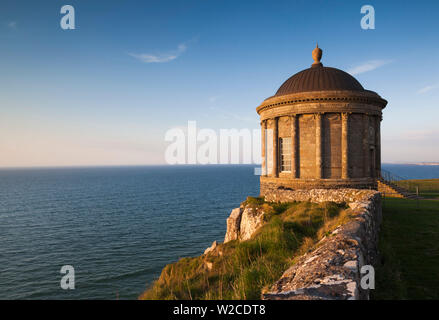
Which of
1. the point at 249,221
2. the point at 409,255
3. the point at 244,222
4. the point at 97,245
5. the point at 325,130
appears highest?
the point at 325,130

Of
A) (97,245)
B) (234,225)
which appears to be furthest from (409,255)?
(97,245)

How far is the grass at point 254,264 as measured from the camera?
599 centimetres

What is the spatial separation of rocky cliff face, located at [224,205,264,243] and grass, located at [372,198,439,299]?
265 inches

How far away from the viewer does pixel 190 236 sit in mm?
33812

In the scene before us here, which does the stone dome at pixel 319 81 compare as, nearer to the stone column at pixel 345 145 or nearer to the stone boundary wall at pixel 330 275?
the stone column at pixel 345 145

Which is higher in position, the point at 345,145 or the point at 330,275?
the point at 345,145

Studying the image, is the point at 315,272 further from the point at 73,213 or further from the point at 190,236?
the point at 73,213

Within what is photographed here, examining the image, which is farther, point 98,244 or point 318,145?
point 98,244

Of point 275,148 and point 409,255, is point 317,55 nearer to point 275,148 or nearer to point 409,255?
point 275,148

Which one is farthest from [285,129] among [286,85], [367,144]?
[367,144]

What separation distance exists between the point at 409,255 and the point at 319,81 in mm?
15874

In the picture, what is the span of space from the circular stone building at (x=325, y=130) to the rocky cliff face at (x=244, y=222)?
5486mm

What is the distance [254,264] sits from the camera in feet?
25.2

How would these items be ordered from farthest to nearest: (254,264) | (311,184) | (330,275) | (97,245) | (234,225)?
(97,245) → (311,184) → (234,225) → (254,264) → (330,275)
